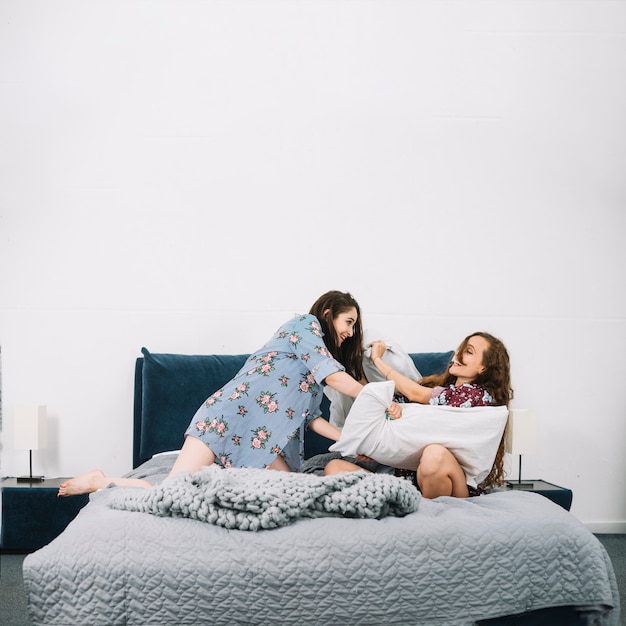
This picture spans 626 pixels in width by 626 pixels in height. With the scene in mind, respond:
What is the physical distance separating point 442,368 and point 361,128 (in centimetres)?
136

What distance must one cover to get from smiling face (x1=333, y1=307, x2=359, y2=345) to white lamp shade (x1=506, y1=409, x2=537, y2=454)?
102cm

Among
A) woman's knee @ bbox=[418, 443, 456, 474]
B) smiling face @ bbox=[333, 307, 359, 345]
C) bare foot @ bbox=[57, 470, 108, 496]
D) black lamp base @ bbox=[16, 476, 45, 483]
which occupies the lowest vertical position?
black lamp base @ bbox=[16, 476, 45, 483]

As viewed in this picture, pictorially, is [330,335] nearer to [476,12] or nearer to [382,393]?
[382,393]

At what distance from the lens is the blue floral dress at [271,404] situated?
276 cm

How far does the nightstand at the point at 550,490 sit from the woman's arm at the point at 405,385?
2.49 feet

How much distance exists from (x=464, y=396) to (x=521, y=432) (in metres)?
0.78

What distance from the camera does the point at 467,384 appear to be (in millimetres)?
2889

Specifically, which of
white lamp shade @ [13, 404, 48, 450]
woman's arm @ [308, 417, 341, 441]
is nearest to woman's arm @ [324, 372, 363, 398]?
woman's arm @ [308, 417, 341, 441]

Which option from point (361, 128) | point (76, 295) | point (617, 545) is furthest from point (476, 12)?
point (617, 545)

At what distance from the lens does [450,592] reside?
6.11 ft

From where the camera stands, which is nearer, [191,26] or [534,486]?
[534,486]

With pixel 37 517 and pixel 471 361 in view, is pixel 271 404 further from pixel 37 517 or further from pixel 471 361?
pixel 37 517

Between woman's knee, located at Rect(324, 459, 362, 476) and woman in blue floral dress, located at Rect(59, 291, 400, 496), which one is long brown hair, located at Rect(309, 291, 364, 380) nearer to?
woman in blue floral dress, located at Rect(59, 291, 400, 496)

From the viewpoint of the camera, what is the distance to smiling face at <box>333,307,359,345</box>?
2.99 meters
